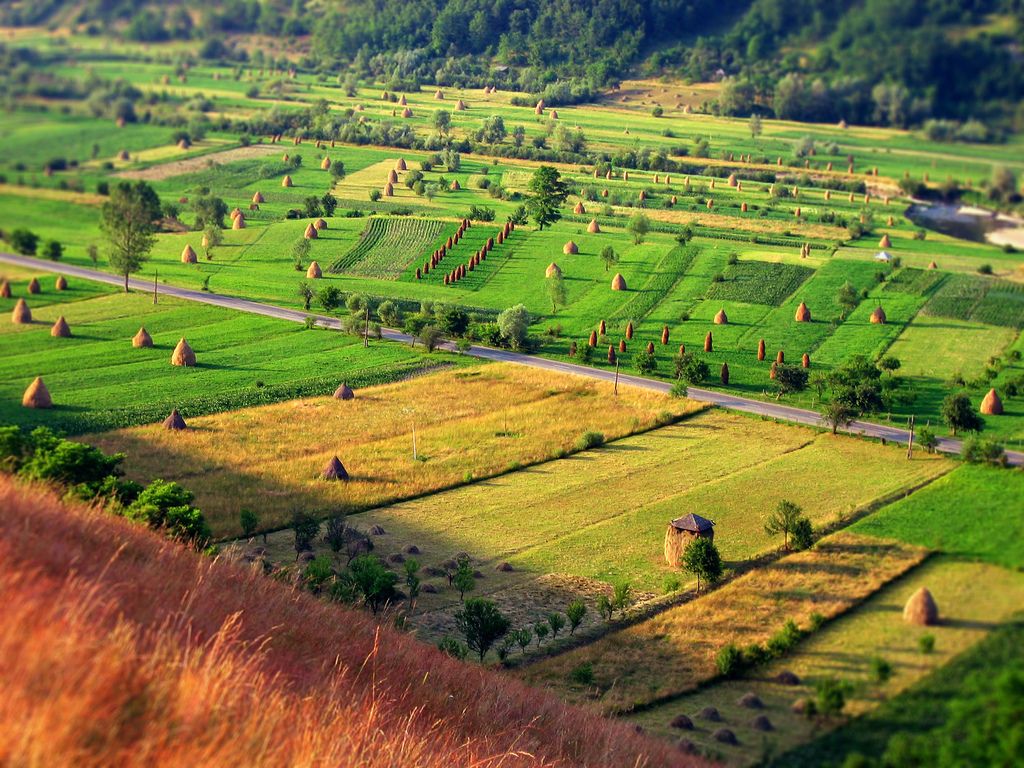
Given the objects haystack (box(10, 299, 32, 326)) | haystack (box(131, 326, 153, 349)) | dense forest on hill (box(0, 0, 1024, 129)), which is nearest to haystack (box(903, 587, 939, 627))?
dense forest on hill (box(0, 0, 1024, 129))

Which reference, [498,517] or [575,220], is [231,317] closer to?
[575,220]

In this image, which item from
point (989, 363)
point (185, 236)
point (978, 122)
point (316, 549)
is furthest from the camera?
point (185, 236)

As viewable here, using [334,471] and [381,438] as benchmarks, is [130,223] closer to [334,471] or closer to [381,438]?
[381,438]

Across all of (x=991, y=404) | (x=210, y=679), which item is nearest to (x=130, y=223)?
(x=991, y=404)

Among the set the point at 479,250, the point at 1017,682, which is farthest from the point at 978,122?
the point at 1017,682

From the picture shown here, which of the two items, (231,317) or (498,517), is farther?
(231,317)

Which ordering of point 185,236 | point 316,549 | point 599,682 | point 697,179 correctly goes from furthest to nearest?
point 185,236 → point 697,179 → point 316,549 → point 599,682

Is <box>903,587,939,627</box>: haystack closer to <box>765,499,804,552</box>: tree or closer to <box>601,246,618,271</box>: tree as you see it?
<box>765,499,804,552</box>: tree
